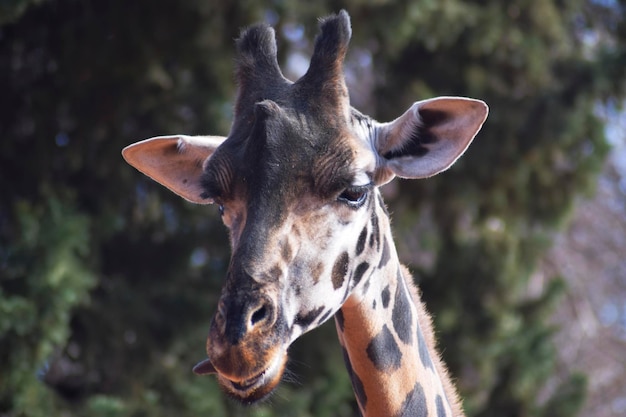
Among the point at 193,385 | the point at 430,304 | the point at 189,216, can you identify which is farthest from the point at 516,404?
the point at 189,216

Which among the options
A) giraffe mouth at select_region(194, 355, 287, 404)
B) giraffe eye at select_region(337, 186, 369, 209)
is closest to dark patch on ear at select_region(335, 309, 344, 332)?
giraffe eye at select_region(337, 186, 369, 209)

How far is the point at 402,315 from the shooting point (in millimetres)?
3508

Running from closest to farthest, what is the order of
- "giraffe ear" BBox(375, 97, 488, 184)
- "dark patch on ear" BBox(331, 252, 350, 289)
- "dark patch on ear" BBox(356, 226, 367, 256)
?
"dark patch on ear" BBox(331, 252, 350, 289)
"dark patch on ear" BBox(356, 226, 367, 256)
"giraffe ear" BBox(375, 97, 488, 184)

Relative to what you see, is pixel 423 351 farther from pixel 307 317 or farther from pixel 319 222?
pixel 319 222

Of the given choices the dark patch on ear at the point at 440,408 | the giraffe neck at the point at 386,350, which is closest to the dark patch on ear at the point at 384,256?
the giraffe neck at the point at 386,350

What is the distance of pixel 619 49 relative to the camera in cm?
826

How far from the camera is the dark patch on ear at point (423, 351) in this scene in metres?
3.54

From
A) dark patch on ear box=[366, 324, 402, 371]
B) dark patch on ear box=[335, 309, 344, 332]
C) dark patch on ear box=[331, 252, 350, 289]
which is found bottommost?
dark patch on ear box=[366, 324, 402, 371]

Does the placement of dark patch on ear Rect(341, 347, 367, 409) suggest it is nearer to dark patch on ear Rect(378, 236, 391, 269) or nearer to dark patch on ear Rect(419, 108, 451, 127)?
dark patch on ear Rect(378, 236, 391, 269)

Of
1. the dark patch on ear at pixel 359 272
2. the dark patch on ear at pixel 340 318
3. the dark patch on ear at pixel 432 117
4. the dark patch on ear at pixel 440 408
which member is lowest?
the dark patch on ear at pixel 440 408

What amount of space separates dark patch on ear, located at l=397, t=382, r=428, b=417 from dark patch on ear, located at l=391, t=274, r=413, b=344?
192 millimetres

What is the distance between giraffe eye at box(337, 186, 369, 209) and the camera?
10.5ft

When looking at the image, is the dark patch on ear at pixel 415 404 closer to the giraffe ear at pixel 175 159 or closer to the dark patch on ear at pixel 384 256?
the dark patch on ear at pixel 384 256

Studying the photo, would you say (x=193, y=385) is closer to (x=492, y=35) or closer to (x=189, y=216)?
(x=189, y=216)
